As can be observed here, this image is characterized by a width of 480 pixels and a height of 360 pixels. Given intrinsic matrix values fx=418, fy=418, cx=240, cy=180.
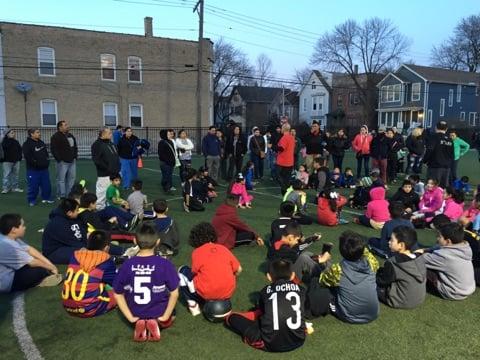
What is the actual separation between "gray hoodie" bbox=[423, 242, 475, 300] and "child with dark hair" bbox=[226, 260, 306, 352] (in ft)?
6.97

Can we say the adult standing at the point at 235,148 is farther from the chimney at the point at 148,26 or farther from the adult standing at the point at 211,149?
the chimney at the point at 148,26

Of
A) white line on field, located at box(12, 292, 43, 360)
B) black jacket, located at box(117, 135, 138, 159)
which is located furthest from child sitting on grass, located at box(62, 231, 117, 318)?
black jacket, located at box(117, 135, 138, 159)

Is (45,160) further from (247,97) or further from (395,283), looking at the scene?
(247,97)

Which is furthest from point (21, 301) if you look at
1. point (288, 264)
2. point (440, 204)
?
point (440, 204)

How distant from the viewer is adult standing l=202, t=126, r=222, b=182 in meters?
13.1

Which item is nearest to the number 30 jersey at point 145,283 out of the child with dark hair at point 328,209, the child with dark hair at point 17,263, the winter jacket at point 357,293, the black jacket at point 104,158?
the winter jacket at point 357,293

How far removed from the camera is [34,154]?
10539mm

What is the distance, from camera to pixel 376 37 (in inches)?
2351

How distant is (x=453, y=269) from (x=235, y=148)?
997 cm

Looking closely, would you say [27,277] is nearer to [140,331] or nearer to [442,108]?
[140,331]

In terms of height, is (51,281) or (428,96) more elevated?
(428,96)

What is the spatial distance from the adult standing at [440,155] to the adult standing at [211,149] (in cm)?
605

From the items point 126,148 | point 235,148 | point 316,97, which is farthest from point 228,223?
point 316,97

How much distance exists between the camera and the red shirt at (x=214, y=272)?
15.0 feet
